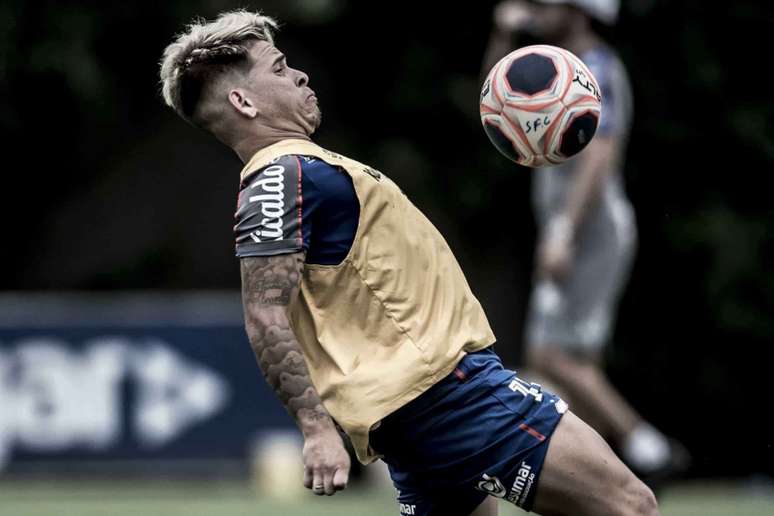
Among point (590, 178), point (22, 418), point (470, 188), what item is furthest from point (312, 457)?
point (470, 188)

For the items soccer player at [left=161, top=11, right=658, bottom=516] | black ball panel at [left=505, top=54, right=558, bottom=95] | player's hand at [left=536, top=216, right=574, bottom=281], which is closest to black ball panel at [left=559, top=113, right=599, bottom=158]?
black ball panel at [left=505, top=54, right=558, bottom=95]

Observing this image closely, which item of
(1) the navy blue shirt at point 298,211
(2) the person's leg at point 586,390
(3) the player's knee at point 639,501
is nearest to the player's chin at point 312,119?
(1) the navy blue shirt at point 298,211

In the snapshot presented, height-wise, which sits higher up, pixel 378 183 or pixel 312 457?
pixel 378 183

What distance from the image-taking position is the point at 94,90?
1355 centimetres

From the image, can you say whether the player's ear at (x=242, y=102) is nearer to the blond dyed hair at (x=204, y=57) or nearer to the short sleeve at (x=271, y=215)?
the blond dyed hair at (x=204, y=57)

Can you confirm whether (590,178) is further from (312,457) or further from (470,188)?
(470,188)

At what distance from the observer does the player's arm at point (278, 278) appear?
416 centimetres

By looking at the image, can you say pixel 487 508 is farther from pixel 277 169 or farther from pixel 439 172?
pixel 439 172

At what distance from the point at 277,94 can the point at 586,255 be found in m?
3.41

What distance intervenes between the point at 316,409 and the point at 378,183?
2.42 feet

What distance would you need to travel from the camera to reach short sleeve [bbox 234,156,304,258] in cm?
420

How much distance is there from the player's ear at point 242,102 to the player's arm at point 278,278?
34 cm

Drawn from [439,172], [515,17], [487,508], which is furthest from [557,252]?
[439,172]

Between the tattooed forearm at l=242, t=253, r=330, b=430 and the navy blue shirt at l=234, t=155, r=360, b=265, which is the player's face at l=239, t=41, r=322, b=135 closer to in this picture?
the navy blue shirt at l=234, t=155, r=360, b=265
